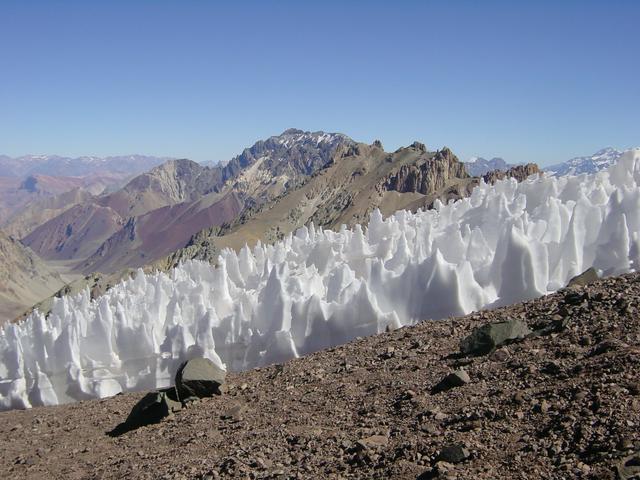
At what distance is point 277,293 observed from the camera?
20.8m

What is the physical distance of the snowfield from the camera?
1830 cm

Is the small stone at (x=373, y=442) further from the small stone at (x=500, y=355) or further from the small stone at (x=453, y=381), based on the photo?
the small stone at (x=500, y=355)

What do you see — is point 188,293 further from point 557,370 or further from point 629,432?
point 629,432

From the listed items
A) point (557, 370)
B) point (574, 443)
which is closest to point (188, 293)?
point (557, 370)

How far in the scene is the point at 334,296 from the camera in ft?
69.5

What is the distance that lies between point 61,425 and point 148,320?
8834 mm

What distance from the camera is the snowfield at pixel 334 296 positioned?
60.0ft

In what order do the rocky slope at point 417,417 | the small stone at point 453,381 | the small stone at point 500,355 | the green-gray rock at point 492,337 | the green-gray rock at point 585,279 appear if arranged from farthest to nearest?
the green-gray rock at point 585,279, the green-gray rock at point 492,337, the small stone at point 500,355, the small stone at point 453,381, the rocky slope at point 417,417

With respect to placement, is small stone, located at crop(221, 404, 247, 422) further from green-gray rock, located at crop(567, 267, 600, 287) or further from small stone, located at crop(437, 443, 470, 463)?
green-gray rock, located at crop(567, 267, 600, 287)

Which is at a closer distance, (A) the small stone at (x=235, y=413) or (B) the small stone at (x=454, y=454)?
(B) the small stone at (x=454, y=454)

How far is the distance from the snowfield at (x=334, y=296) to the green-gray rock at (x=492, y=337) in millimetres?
6057

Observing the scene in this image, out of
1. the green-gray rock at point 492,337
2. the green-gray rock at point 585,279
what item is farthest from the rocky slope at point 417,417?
the green-gray rock at point 585,279

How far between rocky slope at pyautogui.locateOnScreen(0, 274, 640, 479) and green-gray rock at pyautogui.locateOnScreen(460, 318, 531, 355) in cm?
16

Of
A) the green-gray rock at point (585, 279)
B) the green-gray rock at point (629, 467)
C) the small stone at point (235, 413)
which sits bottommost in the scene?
the small stone at point (235, 413)
